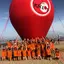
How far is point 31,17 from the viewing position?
2439cm

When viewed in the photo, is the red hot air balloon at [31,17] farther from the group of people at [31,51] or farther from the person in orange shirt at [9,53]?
the person in orange shirt at [9,53]

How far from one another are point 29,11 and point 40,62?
5.81 meters

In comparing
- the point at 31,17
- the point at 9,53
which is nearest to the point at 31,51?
the point at 9,53

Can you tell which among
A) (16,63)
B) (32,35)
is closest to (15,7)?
(32,35)

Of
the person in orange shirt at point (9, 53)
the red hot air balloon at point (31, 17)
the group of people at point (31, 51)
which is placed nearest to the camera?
the group of people at point (31, 51)

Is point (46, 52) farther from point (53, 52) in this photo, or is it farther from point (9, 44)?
point (9, 44)

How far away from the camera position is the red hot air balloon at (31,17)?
2431 centimetres

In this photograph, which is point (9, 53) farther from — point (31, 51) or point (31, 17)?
point (31, 17)

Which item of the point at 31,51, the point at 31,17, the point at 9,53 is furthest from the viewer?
the point at 31,17

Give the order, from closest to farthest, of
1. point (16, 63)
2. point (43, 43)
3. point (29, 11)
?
point (16, 63)
point (43, 43)
point (29, 11)

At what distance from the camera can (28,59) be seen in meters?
21.7

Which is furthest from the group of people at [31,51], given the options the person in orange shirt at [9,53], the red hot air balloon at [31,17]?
the red hot air balloon at [31,17]

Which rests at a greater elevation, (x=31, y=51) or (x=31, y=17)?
(x=31, y=17)

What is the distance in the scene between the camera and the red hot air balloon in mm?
24312
